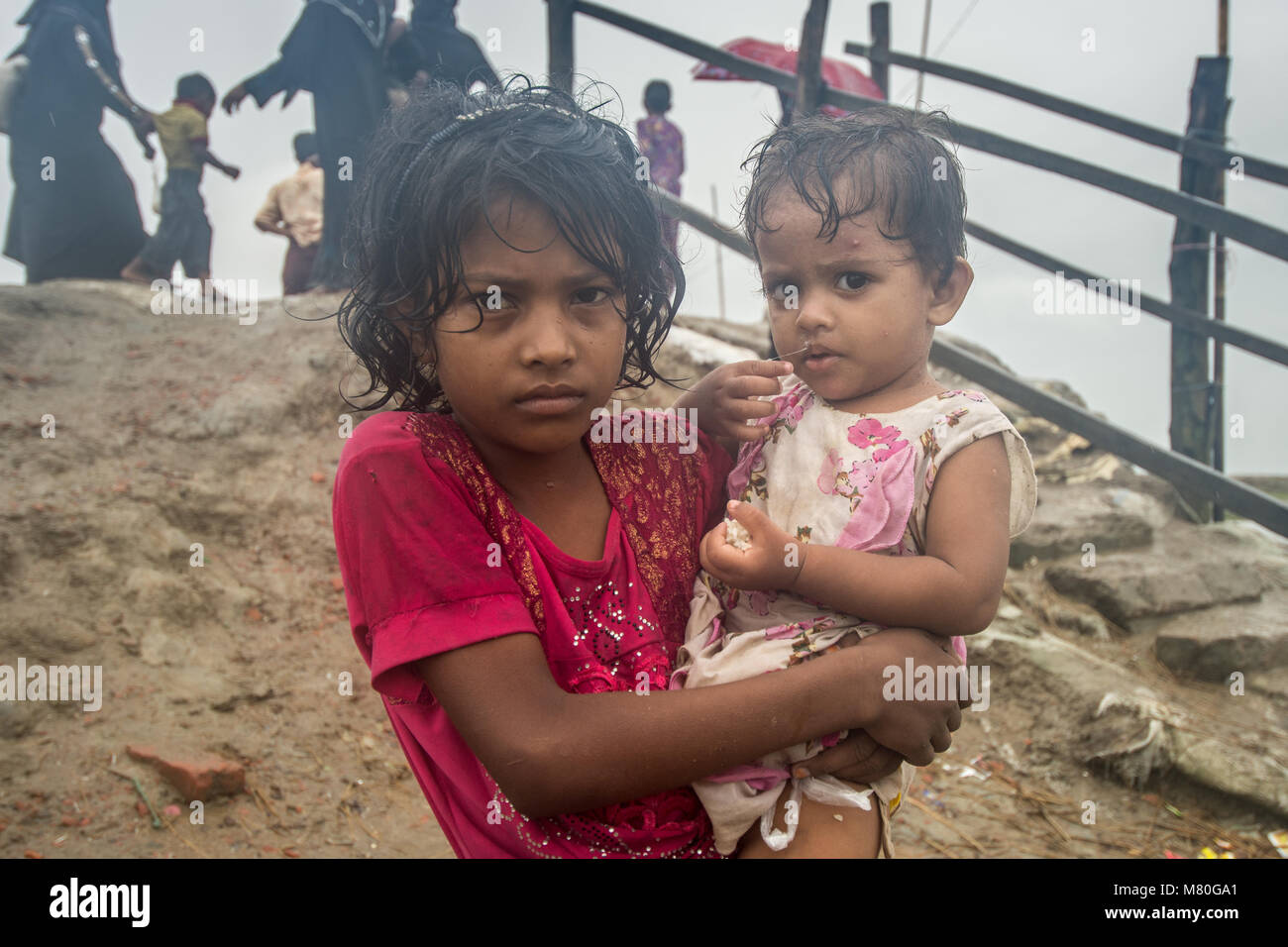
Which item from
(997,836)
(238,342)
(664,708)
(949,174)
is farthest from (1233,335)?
(238,342)

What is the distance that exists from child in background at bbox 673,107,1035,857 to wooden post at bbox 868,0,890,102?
6.68 m

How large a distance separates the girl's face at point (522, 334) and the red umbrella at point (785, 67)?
6.28 metres

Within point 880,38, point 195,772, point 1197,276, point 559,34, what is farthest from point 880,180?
point 880,38

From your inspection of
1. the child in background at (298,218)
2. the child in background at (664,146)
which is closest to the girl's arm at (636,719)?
the child in background at (298,218)

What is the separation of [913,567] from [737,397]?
18.4 inches

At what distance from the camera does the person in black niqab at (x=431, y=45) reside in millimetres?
5988

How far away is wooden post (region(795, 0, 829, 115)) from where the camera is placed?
4605 millimetres

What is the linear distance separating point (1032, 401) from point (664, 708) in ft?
10.7

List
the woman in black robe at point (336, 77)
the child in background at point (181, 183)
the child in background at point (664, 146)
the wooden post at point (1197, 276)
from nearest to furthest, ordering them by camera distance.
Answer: the wooden post at point (1197, 276), the woman in black robe at point (336, 77), the child in background at point (181, 183), the child in background at point (664, 146)

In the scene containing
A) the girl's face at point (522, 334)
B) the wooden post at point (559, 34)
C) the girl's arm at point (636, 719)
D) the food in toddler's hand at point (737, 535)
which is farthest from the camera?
the wooden post at point (559, 34)

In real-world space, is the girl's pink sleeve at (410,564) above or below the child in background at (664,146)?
below

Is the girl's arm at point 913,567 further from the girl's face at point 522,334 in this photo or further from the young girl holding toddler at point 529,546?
the girl's face at point 522,334

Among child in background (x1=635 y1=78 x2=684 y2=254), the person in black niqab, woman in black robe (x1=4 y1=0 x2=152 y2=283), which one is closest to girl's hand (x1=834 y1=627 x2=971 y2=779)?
the person in black niqab

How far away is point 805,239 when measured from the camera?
150 centimetres
